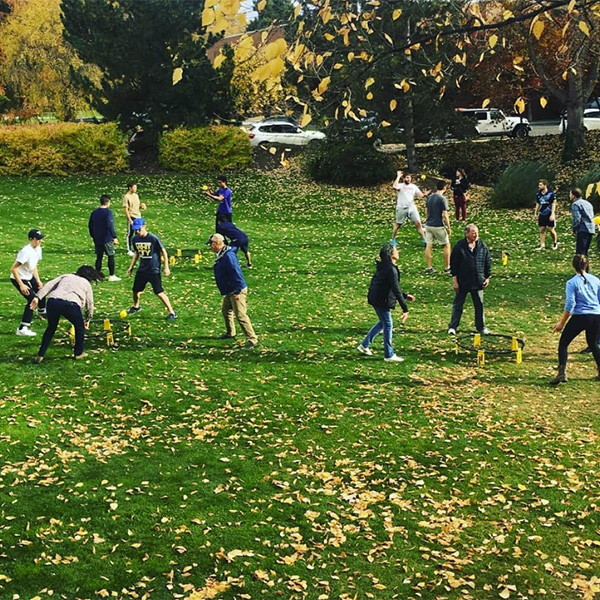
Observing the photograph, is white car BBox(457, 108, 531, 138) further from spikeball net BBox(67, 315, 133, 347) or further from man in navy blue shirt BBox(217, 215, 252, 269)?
spikeball net BBox(67, 315, 133, 347)

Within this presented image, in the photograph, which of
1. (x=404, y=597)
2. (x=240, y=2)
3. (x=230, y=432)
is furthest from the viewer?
(x=230, y=432)

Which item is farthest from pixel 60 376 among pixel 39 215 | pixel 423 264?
pixel 39 215

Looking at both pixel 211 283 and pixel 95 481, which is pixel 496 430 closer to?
pixel 95 481

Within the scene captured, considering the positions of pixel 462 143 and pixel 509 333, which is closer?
pixel 509 333

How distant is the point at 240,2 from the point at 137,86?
34.5 meters

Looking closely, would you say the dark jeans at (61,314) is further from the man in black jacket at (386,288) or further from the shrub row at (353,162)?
the shrub row at (353,162)

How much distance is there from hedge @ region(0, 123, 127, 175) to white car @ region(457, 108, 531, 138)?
19.0 m

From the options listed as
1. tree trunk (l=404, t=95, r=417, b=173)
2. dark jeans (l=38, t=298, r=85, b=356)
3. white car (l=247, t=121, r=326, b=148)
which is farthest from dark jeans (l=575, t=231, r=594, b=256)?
white car (l=247, t=121, r=326, b=148)

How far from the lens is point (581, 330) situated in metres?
12.0

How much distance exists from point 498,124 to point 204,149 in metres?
19.4

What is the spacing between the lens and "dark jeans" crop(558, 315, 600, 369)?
11898 mm

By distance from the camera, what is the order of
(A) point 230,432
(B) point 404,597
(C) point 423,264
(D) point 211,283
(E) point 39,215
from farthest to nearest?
(E) point 39,215
(C) point 423,264
(D) point 211,283
(A) point 230,432
(B) point 404,597

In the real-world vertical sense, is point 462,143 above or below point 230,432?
above

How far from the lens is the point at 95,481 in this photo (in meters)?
9.30
